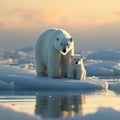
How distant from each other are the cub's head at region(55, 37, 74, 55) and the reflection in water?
368 centimetres

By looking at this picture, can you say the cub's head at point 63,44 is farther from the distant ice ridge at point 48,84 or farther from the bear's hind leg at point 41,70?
the bear's hind leg at point 41,70

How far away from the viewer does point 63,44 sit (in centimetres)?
1563

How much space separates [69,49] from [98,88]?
5.47 feet

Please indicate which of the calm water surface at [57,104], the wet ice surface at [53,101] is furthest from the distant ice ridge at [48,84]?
the calm water surface at [57,104]

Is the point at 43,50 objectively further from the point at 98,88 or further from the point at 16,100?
the point at 16,100

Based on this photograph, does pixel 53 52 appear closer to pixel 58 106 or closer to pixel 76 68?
pixel 76 68

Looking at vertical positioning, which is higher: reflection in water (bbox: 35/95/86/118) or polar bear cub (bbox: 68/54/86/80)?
polar bear cub (bbox: 68/54/86/80)

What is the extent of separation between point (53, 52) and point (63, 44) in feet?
2.13

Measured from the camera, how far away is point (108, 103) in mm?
10414

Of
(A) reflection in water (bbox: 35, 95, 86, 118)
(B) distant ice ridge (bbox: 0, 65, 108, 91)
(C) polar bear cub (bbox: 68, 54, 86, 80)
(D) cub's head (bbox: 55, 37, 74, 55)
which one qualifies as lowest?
(A) reflection in water (bbox: 35, 95, 86, 118)

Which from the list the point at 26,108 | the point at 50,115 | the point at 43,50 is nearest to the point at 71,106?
the point at 26,108

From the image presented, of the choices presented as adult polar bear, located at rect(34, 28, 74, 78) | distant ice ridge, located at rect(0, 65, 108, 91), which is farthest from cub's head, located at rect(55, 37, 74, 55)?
distant ice ridge, located at rect(0, 65, 108, 91)

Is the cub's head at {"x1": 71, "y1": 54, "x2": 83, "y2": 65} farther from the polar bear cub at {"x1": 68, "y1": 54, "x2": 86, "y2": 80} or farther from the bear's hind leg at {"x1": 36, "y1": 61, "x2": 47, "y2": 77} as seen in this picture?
the bear's hind leg at {"x1": 36, "y1": 61, "x2": 47, "y2": 77}

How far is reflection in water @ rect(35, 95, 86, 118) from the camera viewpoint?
28.0ft
